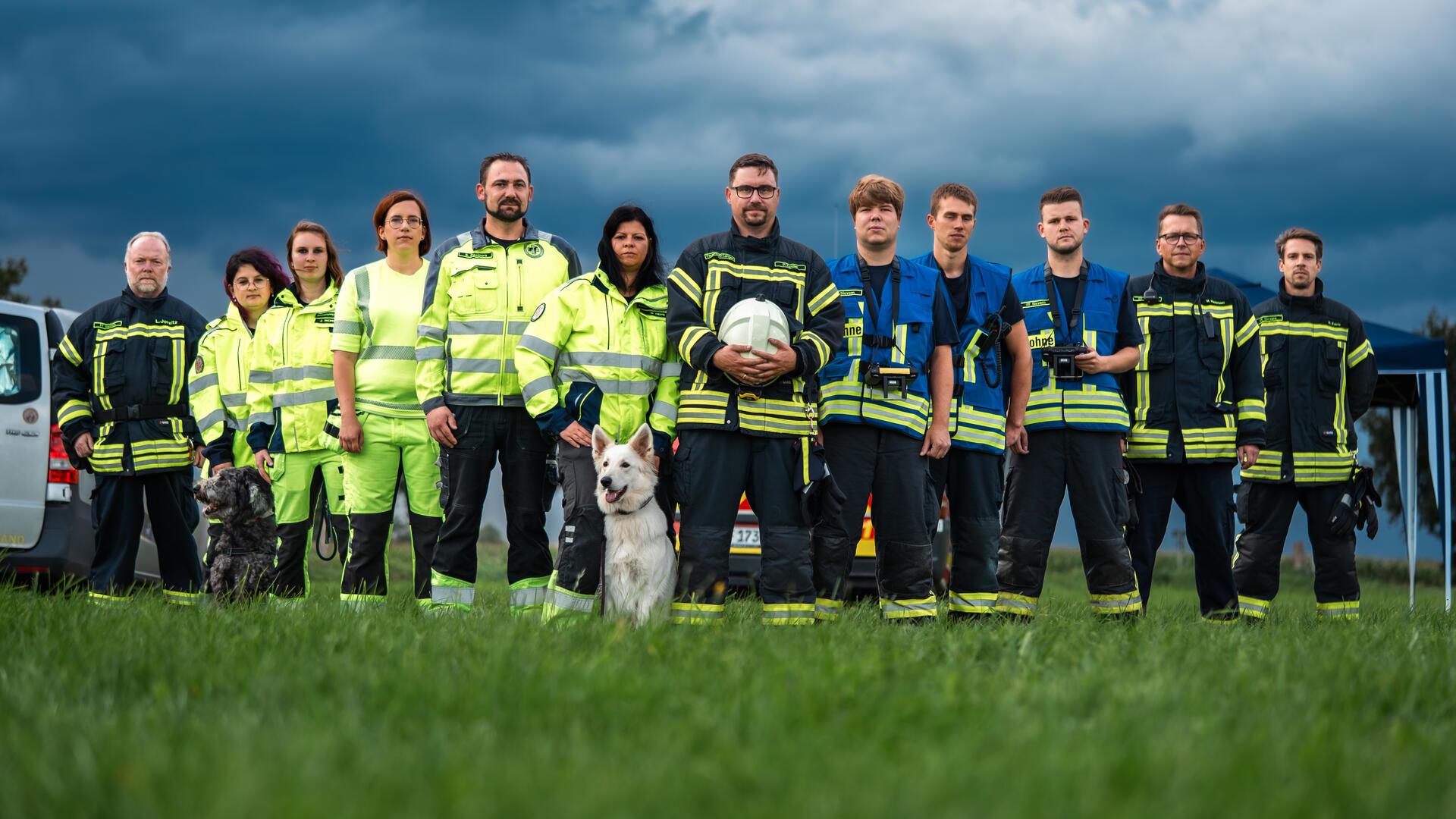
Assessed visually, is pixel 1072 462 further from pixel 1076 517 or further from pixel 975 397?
pixel 975 397

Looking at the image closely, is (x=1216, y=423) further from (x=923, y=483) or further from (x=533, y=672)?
(x=533, y=672)

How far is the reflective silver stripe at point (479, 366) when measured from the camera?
6.22 metres

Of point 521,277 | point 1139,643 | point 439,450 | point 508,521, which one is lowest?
point 1139,643

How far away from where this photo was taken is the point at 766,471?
5566 mm

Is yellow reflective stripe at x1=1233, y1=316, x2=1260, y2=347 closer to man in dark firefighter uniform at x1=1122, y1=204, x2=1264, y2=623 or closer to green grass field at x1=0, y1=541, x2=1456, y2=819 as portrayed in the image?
man in dark firefighter uniform at x1=1122, y1=204, x2=1264, y2=623

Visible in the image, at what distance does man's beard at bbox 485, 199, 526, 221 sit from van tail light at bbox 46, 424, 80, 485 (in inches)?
163

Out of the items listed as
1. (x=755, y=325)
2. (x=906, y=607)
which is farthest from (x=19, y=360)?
(x=906, y=607)

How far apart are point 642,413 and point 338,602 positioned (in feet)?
5.95

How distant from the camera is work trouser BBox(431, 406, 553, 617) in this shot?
619 centimetres

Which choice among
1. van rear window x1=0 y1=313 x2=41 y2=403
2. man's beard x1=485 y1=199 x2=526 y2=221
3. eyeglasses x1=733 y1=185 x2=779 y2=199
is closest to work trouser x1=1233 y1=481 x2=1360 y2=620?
eyeglasses x1=733 y1=185 x2=779 y2=199

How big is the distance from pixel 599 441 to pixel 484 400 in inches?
36.1

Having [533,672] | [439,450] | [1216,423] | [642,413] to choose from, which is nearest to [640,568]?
[642,413]

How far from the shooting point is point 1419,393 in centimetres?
1145

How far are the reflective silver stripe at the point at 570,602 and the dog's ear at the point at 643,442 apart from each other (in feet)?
2.65
